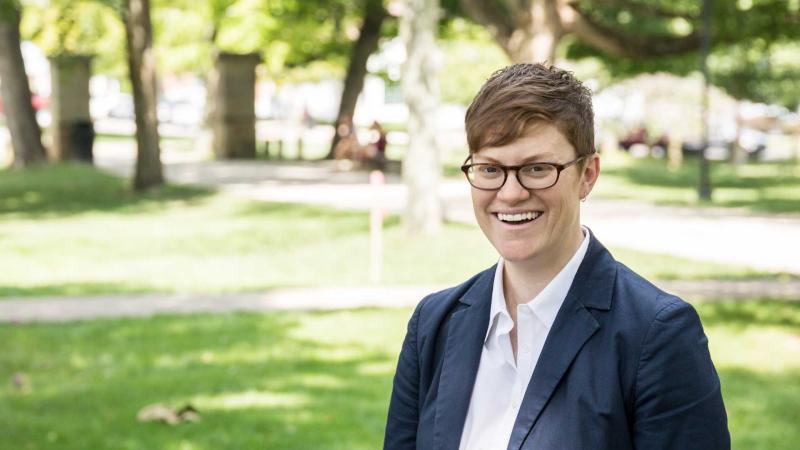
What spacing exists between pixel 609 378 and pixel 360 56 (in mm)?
34858

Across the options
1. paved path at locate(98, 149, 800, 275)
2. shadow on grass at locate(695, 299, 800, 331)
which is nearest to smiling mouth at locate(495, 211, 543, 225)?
shadow on grass at locate(695, 299, 800, 331)

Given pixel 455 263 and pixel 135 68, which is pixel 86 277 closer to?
pixel 455 263

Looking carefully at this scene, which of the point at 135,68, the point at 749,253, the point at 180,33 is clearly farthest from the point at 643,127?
the point at 749,253

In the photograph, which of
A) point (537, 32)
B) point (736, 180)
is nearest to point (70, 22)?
point (537, 32)

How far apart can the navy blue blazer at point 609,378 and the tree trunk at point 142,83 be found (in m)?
23.2

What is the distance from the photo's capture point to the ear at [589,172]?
2654 millimetres

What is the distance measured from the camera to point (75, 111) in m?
36.8

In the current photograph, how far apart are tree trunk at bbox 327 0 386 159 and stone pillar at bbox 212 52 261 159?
2.72 meters

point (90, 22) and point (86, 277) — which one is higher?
point (90, 22)

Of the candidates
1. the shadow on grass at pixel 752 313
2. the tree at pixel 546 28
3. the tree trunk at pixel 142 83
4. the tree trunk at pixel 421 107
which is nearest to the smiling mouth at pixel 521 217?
the shadow on grass at pixel 752 313

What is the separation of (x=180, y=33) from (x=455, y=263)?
3266 cm

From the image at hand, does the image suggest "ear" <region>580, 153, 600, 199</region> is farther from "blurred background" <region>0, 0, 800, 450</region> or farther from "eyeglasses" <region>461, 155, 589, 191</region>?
"blurred background" <region>0, 0, 800, 450</region>

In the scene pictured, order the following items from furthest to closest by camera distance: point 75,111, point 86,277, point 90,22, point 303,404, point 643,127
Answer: point 643,127 → point 75,111 → point 90,22 → point 86,277 → point 303,404

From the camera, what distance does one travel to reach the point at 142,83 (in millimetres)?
25500
